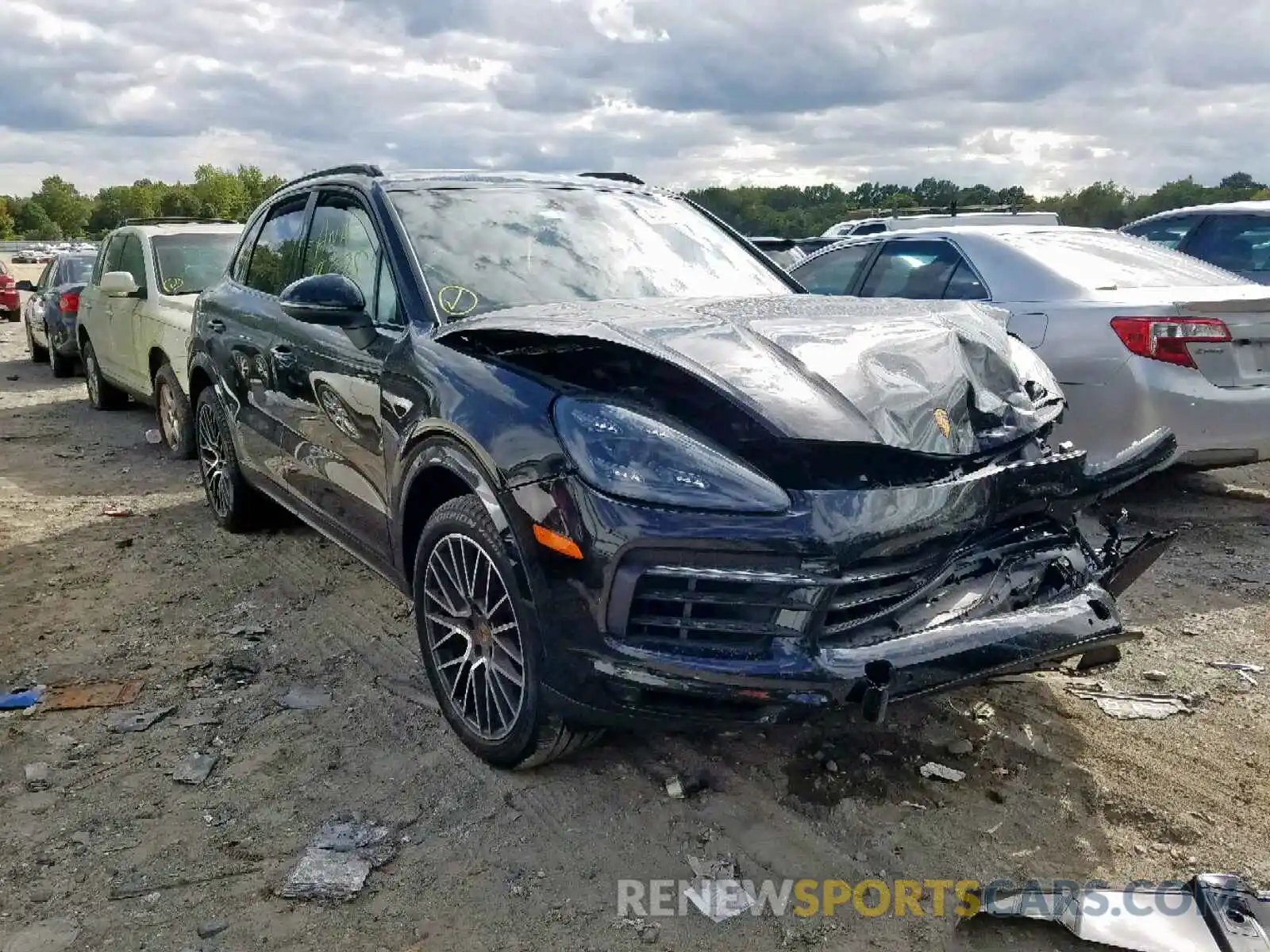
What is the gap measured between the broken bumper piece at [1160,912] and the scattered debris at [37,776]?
2.74 meters

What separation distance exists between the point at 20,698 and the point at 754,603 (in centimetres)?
288

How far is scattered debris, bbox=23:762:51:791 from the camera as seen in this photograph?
3275 millimetres

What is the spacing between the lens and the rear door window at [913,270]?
620cm

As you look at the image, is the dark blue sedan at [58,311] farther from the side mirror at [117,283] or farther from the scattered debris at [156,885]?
the scattered debris at [156,885]

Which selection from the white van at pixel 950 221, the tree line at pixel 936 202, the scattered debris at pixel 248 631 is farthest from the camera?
the tree line at pixel 936 202

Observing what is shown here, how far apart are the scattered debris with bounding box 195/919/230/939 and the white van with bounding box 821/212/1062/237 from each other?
8.00m

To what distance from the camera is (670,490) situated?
2627mm

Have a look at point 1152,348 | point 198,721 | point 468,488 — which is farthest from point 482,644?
point 1152,348

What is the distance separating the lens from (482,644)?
3.20 metres

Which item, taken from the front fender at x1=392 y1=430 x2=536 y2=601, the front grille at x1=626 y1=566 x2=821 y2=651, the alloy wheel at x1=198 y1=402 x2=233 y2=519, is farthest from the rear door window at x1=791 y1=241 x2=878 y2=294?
the front grille at x1=626 y1=566 x2=821 y2=651

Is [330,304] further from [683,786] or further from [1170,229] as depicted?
[1170,229]

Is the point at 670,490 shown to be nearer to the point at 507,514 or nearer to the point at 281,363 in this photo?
the point at 507,514

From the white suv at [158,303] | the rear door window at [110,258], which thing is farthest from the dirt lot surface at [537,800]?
the rear door window at [110,258]

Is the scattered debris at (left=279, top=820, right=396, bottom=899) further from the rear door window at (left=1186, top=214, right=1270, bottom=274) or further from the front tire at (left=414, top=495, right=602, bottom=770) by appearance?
the rear door window at (left=1186, top=214, right=1270, bottom=274)
